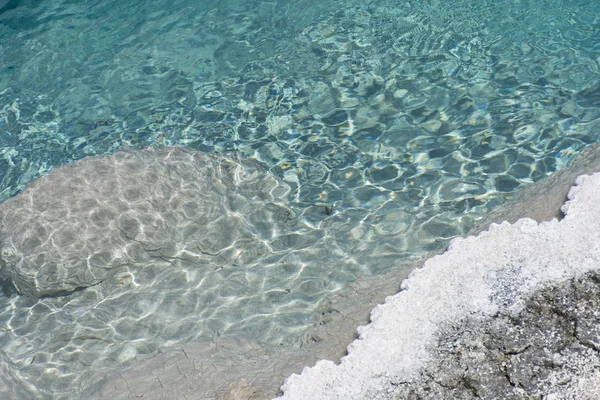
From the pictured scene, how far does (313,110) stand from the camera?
24.8 feet

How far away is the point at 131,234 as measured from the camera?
5.94 metres

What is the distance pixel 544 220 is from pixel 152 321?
10.9 ft

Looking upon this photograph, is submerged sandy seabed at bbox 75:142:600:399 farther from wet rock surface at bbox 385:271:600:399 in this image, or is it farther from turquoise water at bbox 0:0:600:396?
turquoise water at bbox 0:0:600:396

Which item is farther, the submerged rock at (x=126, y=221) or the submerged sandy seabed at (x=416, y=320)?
the submerged rock at (x=126, y=221)

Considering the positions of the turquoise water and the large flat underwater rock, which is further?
the turquoise water

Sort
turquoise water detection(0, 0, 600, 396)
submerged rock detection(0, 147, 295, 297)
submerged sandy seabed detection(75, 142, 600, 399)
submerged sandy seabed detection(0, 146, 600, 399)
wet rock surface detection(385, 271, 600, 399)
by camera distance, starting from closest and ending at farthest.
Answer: wet rock surface detection(385, 271, 600, 399), submerged sandy seabed detection(0, 146, 600, 399), submerged sandy seabed detection(75, 142, 600, 399), turquoise water detection(0, 0, 600, 396), submerged rock detection(0, 147, 295, 297)

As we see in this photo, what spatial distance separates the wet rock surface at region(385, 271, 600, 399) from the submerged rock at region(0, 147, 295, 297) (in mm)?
2655

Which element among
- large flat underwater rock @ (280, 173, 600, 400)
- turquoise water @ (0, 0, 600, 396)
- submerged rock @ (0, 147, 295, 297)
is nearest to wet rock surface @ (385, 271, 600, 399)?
large flat underwater rock @ (280, 173, 600, 400)

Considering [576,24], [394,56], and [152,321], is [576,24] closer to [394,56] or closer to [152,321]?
[394,56]

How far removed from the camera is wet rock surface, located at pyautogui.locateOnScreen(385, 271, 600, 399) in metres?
3.44

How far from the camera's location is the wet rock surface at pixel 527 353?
3439 mm

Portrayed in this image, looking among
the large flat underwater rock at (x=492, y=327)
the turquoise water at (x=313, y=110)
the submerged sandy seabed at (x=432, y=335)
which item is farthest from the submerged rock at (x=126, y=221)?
the large flat underwater rock at (x=492, y=327)

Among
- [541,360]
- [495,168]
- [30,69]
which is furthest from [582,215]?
[30,69]

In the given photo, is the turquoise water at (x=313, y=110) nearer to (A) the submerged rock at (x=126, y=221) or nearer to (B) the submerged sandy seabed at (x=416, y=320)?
(A) the submerged rock at (x=126, y=221)
